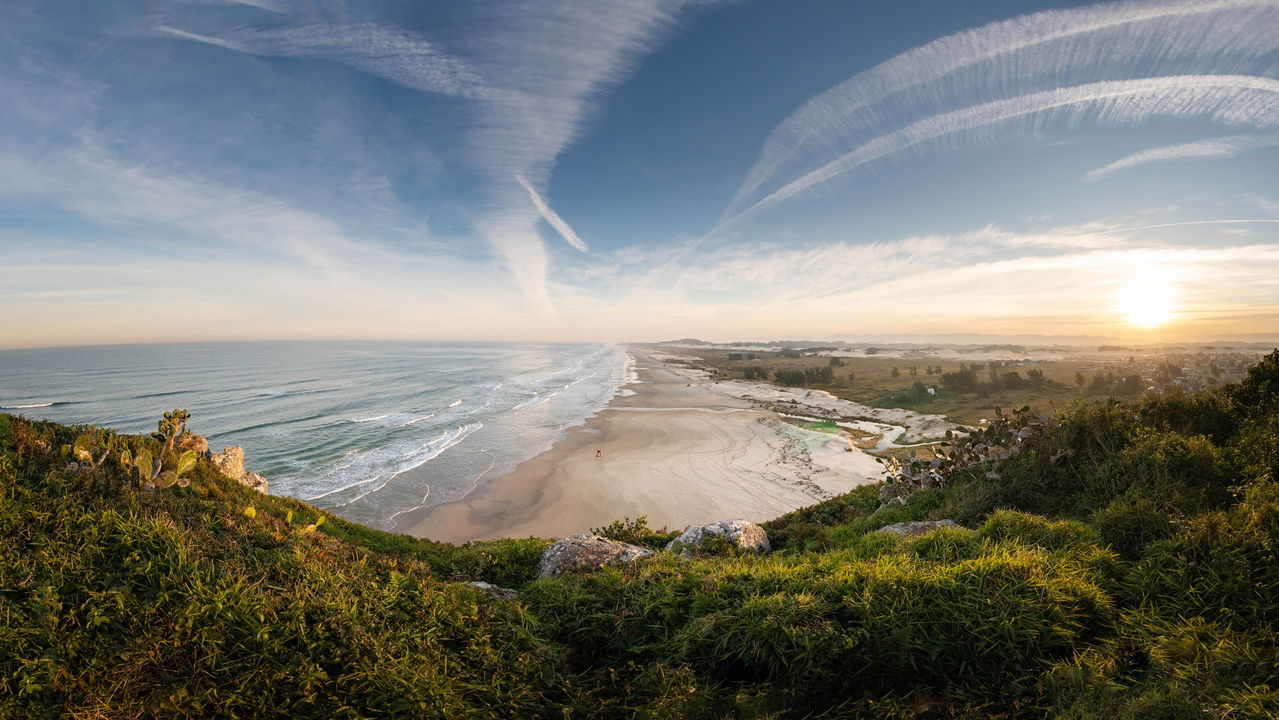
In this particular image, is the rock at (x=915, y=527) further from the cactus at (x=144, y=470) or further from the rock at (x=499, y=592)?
the cactus at (x=144, y=470)

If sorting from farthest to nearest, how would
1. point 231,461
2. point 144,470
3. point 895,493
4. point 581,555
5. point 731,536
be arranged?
point 895,493 < point 231,461 < point 731,536 < point 581,555 < point 144,470

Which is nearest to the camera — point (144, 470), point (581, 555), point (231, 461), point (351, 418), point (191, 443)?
point (144, 470)

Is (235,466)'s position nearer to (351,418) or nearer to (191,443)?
(191,443)

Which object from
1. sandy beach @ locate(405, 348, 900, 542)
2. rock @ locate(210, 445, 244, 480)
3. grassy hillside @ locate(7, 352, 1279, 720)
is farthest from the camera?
sandy beach @ locate(405, 348, 900, 542)

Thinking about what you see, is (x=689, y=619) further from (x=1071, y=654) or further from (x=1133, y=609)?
(x=1133, y=609)

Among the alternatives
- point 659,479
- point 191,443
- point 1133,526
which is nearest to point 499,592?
point 191,443

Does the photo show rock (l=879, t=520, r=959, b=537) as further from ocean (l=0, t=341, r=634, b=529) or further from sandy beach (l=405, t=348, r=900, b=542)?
ocean (l=0, t=341, r=634, b=529)

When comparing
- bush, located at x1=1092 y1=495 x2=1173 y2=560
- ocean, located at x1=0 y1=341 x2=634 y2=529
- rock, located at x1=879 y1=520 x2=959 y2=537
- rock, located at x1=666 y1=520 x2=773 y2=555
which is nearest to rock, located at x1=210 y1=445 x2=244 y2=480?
rock, located at x1=666 y1=520 x2=773 y2=555
